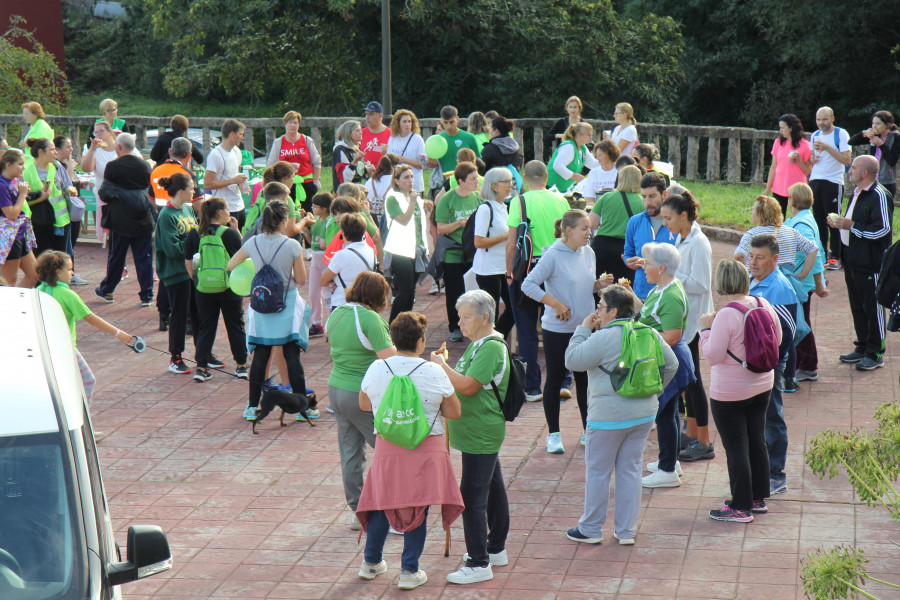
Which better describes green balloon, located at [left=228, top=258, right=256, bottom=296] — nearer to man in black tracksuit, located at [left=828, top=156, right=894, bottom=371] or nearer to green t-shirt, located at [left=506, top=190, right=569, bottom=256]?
green t-shirt, located at [left=506, top=190, right=569, bottom=256]

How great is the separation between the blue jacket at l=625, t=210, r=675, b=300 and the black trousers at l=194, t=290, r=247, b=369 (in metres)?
3.60

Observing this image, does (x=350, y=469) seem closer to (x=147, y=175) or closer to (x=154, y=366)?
(x=154, y=366)

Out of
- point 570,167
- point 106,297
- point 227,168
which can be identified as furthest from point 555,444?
point 106,297

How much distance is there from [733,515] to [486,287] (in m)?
3.60

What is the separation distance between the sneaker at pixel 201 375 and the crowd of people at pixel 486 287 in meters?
0.02

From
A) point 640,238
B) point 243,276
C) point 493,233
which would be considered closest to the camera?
point 640,238

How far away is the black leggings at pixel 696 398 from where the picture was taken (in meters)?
7.68

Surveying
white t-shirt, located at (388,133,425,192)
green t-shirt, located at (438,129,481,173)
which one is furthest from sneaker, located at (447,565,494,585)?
white t-shirt, located at (388,133,425,192)

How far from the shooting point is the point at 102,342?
11.3 m

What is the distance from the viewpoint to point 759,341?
21.0 ft

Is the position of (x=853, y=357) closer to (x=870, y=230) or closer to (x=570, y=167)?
(x=870, y=230)

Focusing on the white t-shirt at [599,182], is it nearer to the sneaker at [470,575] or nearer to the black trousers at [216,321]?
the black trousers at [216,321]

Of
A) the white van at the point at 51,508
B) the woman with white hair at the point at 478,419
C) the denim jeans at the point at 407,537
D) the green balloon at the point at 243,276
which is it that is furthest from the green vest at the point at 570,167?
the white van at the point at 51,508

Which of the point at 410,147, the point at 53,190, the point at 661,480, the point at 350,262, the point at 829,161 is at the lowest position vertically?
the point at 661,480
